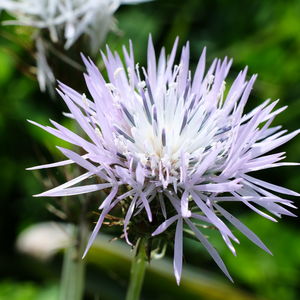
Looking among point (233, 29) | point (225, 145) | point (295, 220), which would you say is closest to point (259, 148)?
point (225, 145)

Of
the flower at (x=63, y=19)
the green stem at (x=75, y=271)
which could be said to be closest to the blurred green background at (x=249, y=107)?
the flower at (x=63, y=19)

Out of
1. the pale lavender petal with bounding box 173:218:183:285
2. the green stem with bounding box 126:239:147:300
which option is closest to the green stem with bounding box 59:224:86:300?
the green stem with bounding box 126:239:147:300

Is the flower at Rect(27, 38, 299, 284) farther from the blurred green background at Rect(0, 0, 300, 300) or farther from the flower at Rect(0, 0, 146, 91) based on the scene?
the blurred green background at Rect(0, 0, 300, 300)

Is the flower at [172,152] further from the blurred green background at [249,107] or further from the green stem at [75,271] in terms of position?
the blurred green background at [249,107]

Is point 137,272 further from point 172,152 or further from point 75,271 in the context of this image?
point 75,271

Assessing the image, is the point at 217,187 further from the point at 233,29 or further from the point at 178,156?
the point at 233,29

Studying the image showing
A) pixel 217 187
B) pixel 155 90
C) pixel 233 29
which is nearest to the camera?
pixel 217 187
